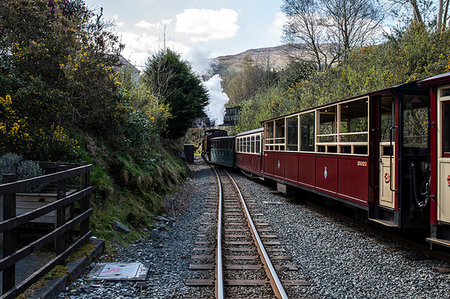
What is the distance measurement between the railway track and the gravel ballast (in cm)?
17

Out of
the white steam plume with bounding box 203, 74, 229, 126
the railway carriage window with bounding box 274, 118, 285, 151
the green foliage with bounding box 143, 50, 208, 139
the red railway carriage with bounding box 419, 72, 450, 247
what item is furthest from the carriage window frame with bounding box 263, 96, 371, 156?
the white steam plume with bounding box 203, 74, 229, 126

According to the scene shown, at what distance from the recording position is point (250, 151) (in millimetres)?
17203

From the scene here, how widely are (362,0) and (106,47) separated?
20874 mm

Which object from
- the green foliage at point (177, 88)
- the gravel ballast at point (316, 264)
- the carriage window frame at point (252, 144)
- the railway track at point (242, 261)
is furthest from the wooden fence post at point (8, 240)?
the green foliage at point (177, 88)

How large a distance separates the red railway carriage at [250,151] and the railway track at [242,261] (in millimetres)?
6963

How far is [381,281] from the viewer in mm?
4555

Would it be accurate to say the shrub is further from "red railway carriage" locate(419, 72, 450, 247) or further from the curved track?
"red railway carriage" locate(419, 72, 450, 247)

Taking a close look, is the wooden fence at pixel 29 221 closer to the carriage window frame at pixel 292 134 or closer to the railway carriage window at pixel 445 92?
the railway carriage window at pixel 445 92

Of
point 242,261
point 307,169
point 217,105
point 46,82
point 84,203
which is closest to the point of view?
point 84,203

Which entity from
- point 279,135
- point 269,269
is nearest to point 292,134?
point 279,135

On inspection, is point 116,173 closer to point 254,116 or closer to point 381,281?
point 381,281

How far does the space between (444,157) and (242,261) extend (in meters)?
3.30

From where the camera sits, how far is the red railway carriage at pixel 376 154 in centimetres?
571

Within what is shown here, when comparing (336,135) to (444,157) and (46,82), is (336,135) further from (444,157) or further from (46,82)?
(46,82)
